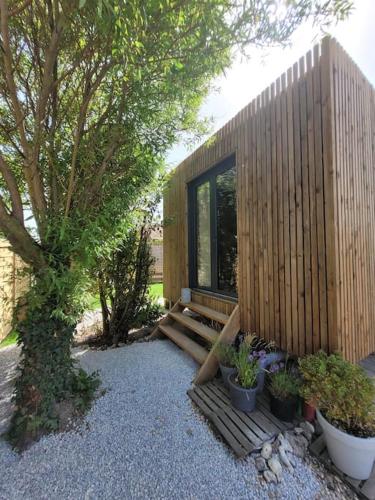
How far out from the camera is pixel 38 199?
6.21 feet

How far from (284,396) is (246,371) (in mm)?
326

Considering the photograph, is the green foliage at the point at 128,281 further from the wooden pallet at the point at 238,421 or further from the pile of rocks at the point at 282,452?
the pile of rocks at the point at 282,452

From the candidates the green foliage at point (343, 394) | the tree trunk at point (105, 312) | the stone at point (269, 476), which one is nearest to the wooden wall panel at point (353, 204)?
the green foliage at point (343, 394)

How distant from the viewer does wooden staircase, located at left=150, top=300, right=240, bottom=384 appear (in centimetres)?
245

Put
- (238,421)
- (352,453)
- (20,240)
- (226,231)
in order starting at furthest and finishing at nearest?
(226,231)
(238,421)
(20,240)
(352,453)

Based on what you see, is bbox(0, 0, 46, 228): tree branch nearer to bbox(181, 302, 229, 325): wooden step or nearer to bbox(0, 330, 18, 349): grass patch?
bbox(181, 302, 229, 325): wooden step

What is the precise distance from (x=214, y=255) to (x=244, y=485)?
2.52 meters

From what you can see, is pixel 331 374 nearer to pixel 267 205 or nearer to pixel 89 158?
pixel 267 205

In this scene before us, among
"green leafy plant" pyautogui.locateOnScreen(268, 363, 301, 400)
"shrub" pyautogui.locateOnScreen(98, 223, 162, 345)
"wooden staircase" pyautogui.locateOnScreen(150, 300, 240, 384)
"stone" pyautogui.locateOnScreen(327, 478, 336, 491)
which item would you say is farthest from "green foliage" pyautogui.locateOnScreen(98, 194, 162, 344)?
"stone" pyautogui.locateOnScreen(327, 478, 336, 491)

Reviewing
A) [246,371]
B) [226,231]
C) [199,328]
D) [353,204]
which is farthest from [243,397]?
[226,231]

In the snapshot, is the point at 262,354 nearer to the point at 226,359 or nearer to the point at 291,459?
the point at 226,359

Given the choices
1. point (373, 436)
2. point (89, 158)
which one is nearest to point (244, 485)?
point (373, 436)

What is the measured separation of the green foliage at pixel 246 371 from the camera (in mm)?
1946

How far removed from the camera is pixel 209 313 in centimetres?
315
